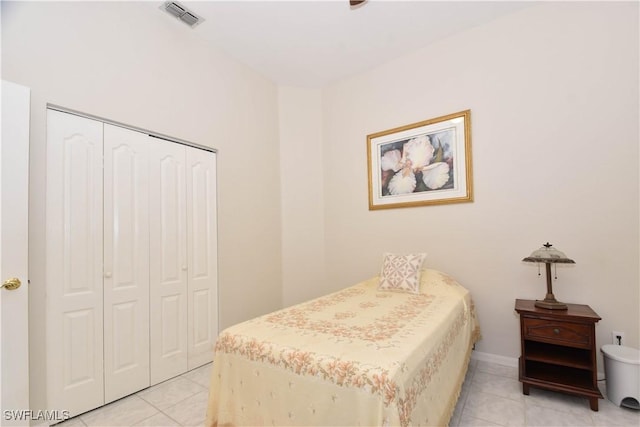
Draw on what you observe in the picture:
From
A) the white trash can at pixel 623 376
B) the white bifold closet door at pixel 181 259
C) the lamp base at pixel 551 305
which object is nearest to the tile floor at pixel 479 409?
the white trash can at pixel 623 376

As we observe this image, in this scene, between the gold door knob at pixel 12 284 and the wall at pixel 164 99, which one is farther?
the wall at pixel 164 99

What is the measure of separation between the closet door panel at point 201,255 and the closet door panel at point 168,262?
0.22ft

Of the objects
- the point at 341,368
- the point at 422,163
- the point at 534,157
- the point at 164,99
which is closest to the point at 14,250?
the point at 164,99

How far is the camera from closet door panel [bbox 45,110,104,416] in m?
1.96

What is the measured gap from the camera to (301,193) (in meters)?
3.93

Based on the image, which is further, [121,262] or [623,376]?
[121,262]

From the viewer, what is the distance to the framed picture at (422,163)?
2.93m

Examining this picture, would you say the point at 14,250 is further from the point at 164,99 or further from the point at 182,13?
the point at 182,13

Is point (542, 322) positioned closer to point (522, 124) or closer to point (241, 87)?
point (522, 124)

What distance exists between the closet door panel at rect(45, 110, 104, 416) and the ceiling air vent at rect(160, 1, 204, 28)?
1.18 meters

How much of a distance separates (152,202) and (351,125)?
2406 mm

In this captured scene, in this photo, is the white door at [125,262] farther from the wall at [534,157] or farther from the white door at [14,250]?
the wall at [534,157]

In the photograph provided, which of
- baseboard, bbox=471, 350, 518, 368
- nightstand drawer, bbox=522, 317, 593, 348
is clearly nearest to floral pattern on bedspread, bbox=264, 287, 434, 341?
nightstand drawer, bbox=522, 317, 593, 348

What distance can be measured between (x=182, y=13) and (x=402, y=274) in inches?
119
